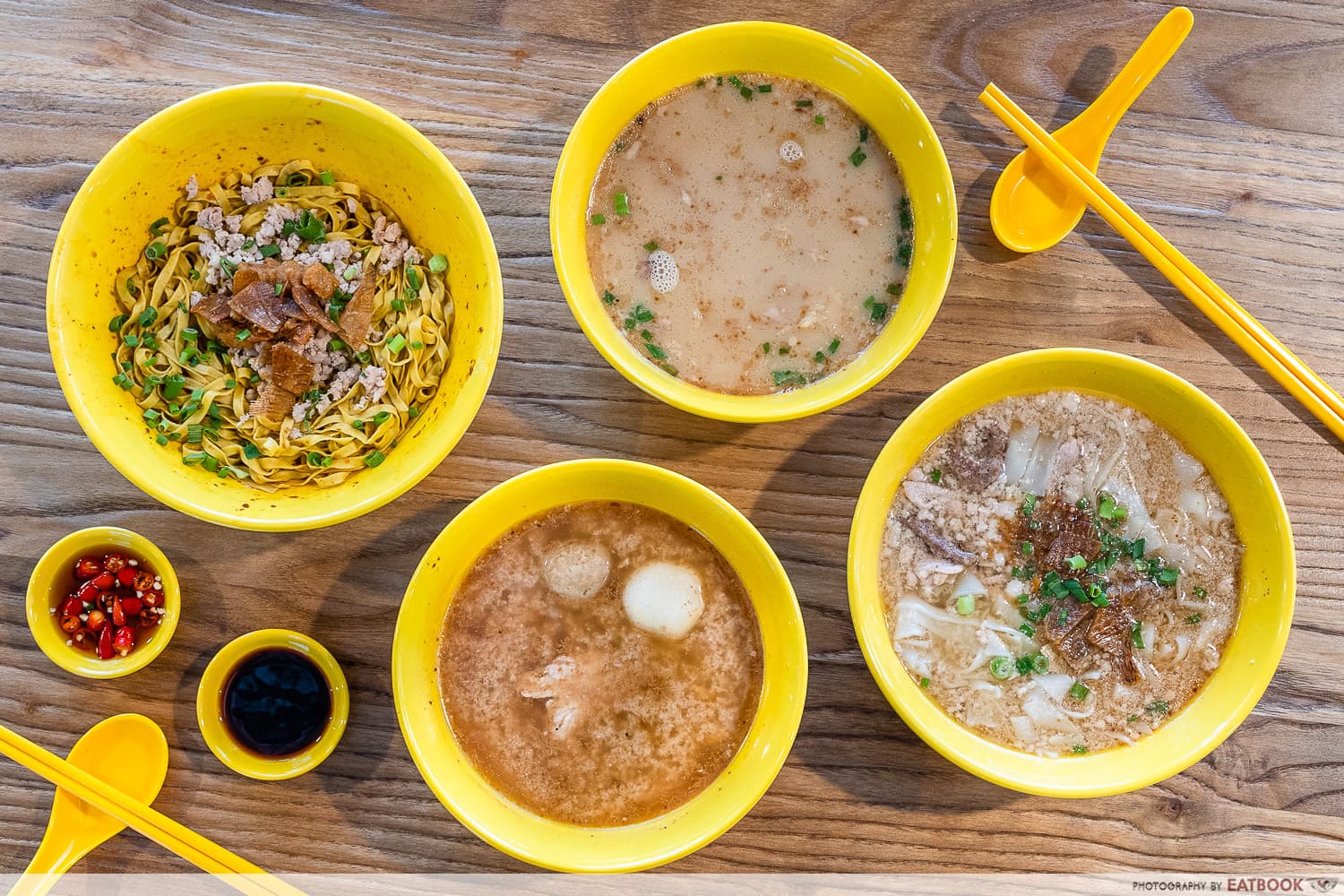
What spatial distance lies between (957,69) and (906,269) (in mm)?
540

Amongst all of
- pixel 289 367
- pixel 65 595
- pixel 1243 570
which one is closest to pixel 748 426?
pixel 289 367

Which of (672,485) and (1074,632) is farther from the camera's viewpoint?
(1074,632)

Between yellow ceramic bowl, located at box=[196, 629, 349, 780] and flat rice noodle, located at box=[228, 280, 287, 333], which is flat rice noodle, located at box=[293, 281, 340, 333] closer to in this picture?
flat rice noodle, located at box=[228, 280, 287, 333]

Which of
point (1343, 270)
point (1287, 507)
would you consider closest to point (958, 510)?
point (1287, 507)

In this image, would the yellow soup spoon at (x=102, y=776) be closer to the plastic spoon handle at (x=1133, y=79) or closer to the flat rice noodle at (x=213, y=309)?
the flat rice noodle at (x=213, y=309)

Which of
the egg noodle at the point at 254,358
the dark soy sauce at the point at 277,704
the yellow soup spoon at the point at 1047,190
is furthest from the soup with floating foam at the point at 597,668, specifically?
the yellow soup spoon at the point at 1047,190

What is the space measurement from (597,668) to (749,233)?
103cm

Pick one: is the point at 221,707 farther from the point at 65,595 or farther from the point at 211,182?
the point at 211,182

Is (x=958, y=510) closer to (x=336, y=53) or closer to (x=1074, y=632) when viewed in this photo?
(x=1074, y=632)

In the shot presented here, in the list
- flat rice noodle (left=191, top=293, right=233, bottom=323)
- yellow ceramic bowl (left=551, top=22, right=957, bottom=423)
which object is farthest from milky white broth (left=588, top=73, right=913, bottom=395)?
flat rice noodle (left=191, top=293, right=233, bottom=323)

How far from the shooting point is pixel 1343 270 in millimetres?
2211

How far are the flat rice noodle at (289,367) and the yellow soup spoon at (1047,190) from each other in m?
1.59

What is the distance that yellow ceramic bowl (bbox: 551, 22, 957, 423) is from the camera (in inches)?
73.7

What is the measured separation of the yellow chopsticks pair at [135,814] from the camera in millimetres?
1963
